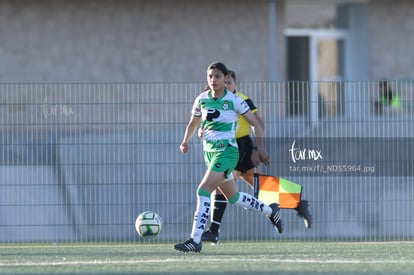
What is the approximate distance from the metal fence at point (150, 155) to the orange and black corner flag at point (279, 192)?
107 cm

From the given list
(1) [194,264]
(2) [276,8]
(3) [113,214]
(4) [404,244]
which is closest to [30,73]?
(2) [276,8]

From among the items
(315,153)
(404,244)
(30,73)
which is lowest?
(404,244)

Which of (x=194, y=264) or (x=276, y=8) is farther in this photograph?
(x=276, y=8)

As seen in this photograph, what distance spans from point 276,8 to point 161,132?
25.6ft

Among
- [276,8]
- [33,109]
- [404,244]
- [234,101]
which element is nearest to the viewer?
[234,101]

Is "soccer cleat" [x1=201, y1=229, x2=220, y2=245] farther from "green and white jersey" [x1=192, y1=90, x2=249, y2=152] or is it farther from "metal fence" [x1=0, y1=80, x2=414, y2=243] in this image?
"metal fence" [x1=0, y1=80, x2=414, y2=243]

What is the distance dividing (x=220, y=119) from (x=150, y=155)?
12.1 feet

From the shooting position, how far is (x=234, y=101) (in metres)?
13.1

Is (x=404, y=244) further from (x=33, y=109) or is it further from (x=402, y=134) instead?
(x=33, y=109)

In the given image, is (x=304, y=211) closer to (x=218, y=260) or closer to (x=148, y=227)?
(x=148, y=227)

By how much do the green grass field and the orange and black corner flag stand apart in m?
1.33

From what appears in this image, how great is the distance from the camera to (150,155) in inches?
653

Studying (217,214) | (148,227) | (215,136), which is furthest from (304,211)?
(215,136)

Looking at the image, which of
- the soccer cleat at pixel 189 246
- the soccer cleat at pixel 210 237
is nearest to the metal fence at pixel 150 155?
the soccer cleat at pixel 210 237
